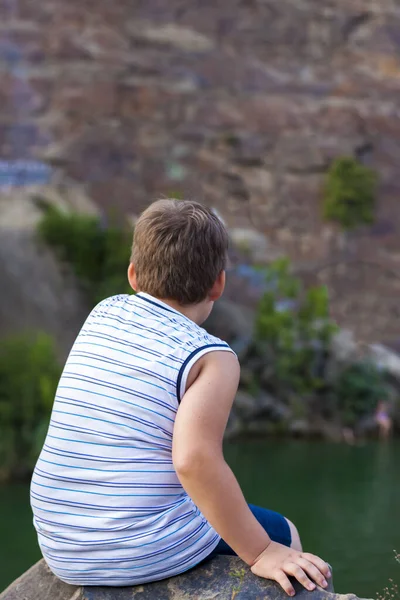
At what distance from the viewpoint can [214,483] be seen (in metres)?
1.42

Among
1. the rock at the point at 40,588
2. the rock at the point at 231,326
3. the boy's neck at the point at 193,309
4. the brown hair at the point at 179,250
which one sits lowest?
the rock at the point at 231,326

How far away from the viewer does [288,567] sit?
57.5 inches

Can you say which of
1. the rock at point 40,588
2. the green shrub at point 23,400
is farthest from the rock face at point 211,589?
the green shrub at point 23,400

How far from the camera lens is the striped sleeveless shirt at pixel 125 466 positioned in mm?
1473

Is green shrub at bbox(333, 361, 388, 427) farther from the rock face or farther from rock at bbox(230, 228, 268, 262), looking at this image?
the rock face

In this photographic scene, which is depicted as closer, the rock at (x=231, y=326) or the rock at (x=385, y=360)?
the rock at (x=231, y=326)

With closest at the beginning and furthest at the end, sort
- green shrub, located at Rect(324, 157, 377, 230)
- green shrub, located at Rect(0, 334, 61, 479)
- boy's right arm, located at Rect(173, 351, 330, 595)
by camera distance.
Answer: boy's right arm, located at Rect(173, 351, 330, 595), green shrub, located at Rect(0, 334, 61, 479), green shrub, located at Rect(324, 157, 377, 230)

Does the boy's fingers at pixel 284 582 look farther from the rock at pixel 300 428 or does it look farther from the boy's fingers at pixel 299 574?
the rock at pixel 300 428

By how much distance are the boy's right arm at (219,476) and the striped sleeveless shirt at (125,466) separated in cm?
5

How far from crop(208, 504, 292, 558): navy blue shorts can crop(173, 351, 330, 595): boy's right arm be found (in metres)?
0.13

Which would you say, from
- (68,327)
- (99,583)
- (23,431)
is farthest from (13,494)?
(99,583)

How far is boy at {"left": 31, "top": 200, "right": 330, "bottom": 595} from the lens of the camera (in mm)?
1442

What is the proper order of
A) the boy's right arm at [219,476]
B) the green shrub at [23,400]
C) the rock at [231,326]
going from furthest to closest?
the rock at [231,326]
the green shrub at [23,400]
the boy's right arm at [219,476]

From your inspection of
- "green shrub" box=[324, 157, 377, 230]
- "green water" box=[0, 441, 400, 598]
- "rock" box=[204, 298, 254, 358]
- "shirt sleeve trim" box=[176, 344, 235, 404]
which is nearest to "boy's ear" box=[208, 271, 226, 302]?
"shirt sleeve trim" box=[176, 344, 235, 404]
